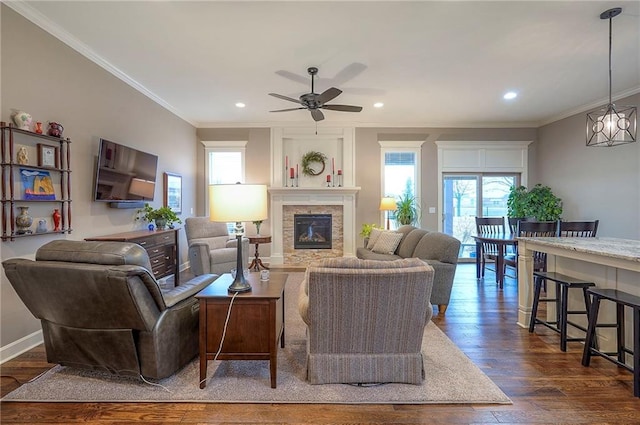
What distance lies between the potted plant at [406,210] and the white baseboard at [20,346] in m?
5.50

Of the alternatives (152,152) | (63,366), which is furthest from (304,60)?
(63,366)

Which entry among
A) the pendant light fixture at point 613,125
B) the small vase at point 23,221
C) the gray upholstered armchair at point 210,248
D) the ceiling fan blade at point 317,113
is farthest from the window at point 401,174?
the small vase at point 23,221

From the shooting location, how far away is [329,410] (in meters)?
1.84

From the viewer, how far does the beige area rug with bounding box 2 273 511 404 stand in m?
1.93

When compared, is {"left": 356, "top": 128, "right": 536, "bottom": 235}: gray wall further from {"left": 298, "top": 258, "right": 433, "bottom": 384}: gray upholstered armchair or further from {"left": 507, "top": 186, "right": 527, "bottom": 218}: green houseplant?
{"left": 298, "top": 258, "right": 433, "bottom": 384}: gray upholstered armchair

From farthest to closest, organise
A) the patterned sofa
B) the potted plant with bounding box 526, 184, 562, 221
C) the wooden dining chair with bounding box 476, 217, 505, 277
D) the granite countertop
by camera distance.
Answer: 1. the potted plant with bounding box 526, 184, 562, 221
2. the wooden dining chair with bounding box 476, 217, 505, 277
3. the patterned sofa
4. the granite countertop

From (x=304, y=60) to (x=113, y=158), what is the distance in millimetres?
2512

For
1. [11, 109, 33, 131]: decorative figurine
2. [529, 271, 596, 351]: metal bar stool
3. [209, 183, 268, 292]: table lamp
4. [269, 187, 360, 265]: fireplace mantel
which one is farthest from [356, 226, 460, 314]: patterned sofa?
[11, 109, 33, 131]: decorative figurine

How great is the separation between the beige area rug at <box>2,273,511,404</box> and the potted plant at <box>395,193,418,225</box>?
3978 millimetres

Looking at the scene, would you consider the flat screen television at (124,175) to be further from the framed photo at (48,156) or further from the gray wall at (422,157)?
the gray wall at (422,157)

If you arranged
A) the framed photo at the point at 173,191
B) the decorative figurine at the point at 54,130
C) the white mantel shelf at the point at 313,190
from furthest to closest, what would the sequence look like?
the white mantel shelf at the point at 313,190, the framed photo at the point at 173,191, the decorative figurine at the point at 54,130

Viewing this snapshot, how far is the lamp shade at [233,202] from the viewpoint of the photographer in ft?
6.72

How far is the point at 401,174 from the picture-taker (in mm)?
6492

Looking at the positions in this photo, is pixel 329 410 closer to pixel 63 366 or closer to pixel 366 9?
pixel 63 366
